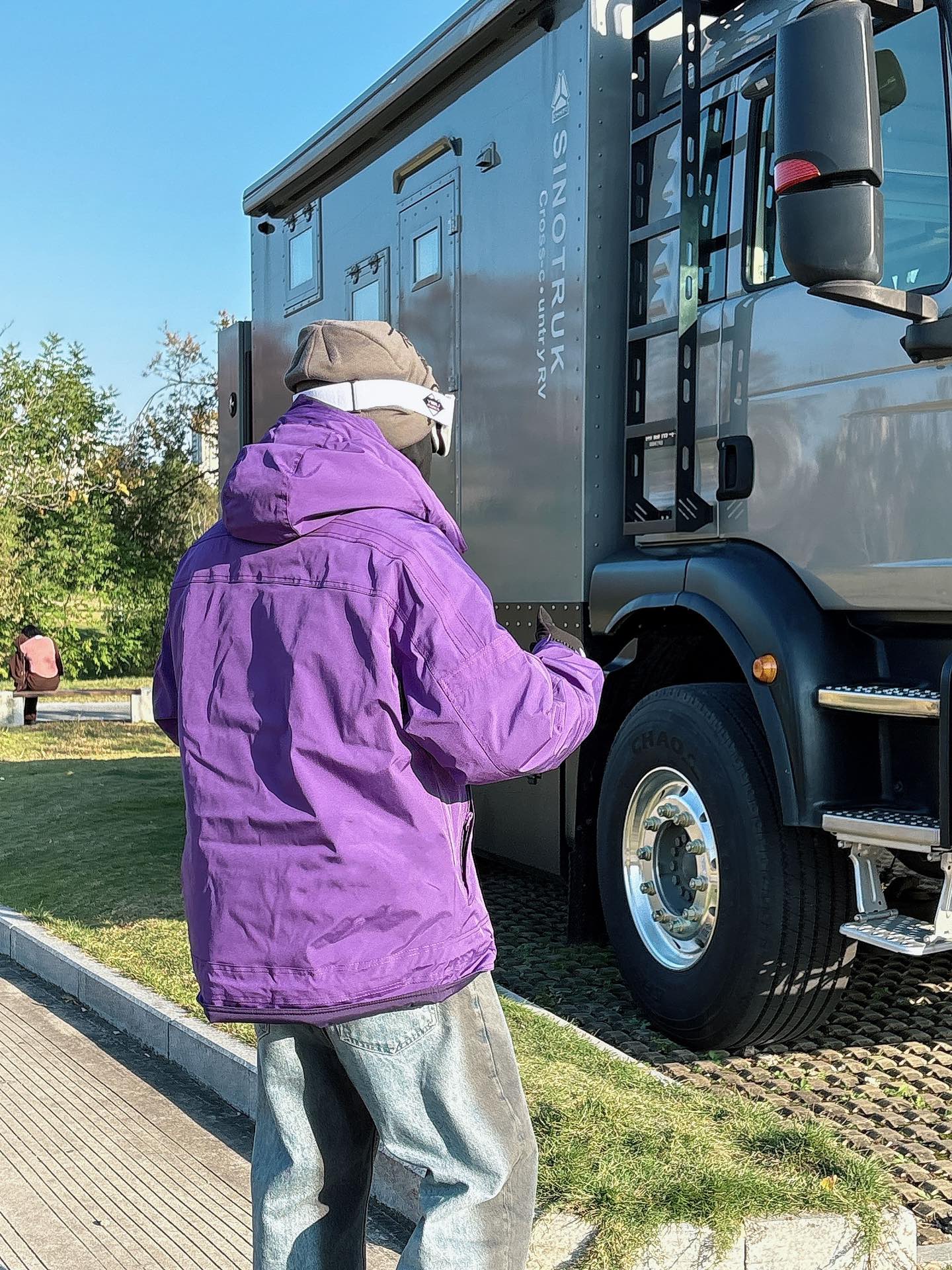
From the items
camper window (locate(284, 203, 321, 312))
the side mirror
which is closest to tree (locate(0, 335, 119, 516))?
camper window (locate(284, 203, 321, 312))

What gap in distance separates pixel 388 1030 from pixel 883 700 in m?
2.22

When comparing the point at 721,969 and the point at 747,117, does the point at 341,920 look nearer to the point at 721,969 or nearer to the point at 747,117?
the point at 721,969

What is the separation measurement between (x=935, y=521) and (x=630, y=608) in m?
1.22

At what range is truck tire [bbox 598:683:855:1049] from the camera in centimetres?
434

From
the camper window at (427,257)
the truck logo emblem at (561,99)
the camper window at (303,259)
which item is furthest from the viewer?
the camper window at (303,259)

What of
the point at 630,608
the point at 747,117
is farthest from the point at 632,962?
the point at 747,117

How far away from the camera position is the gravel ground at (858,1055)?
394 centimetres

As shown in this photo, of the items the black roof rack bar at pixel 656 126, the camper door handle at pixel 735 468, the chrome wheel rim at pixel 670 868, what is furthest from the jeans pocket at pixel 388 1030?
the black roof rack bar at pixel 656 126

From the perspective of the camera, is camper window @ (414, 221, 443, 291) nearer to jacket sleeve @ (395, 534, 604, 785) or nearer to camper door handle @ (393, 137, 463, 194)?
camper door handle @ (393, 137, 463, 194)

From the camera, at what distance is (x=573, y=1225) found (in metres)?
3.11

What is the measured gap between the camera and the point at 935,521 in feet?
13.1

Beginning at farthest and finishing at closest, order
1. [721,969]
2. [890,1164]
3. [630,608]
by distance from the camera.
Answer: [630,608], [721,969], [890,1164]

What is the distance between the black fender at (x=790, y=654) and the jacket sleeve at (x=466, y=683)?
2.09 metres

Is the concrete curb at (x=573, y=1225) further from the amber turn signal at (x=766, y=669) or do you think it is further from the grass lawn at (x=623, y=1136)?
the amber turn signal at (x=766, y=669)
